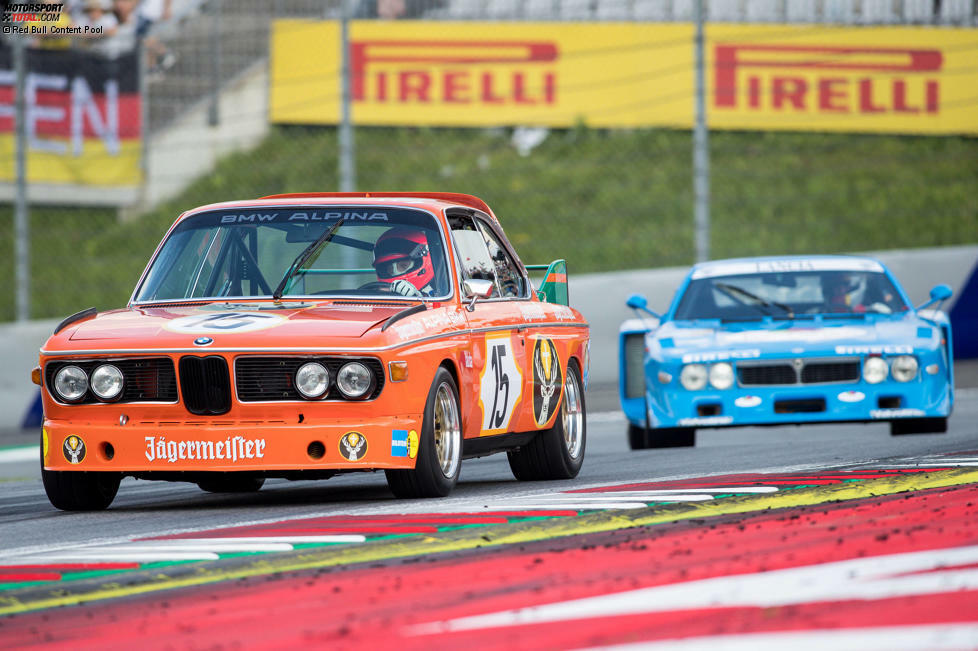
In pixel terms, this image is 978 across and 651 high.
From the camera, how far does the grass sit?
2036 centimetres

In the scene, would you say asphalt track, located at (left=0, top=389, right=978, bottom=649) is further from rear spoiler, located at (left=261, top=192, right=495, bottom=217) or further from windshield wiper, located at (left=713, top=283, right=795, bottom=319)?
windshield wiper, located at (left=713, top=283, right=795, bottom=319)

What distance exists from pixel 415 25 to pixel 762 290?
1026cm

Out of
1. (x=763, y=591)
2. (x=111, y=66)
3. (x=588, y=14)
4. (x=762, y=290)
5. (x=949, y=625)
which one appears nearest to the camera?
(x=949, y=625)

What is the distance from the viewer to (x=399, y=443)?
25.0 ft

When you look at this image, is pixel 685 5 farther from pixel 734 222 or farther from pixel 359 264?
pixel 359 264

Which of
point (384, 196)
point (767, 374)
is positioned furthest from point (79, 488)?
point (767, 374)

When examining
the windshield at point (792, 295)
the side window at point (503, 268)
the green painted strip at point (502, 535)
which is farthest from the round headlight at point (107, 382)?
the windshield at point (792, 295)

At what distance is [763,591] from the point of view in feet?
15.5

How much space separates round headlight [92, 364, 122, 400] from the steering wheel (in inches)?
51.4

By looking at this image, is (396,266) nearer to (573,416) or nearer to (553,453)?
(553,453)

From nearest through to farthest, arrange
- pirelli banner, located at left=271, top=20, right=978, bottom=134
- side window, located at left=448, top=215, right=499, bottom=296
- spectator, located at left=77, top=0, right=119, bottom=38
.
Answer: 1. side window, located at left=448, top=215, right=499, bottom=296
2. spectator, located at left=77, top=0, right=119, bottom=38
3. pirelli banner, located at left=271, top=20, right=978, bottom=134

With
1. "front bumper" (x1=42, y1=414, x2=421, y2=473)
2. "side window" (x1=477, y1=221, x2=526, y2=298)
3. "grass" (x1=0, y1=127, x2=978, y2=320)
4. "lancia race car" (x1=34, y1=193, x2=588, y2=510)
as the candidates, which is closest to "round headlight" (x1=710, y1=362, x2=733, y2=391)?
"side window" (x1=477, y1=221, x2=526, y2=298)

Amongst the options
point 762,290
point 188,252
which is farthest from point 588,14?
point 188,252

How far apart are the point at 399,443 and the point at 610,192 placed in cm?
1572
